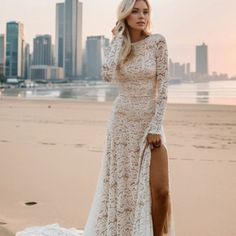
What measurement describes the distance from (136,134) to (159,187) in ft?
1.19

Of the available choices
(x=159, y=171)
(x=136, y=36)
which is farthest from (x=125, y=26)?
(x=159, y=171)

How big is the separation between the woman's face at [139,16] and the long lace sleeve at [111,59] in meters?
0.12

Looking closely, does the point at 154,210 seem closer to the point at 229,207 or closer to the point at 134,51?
the point at 134,51

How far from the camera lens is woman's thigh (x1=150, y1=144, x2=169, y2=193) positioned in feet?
7.92

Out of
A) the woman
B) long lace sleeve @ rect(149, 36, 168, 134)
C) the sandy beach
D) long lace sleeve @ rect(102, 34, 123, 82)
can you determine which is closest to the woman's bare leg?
the woman

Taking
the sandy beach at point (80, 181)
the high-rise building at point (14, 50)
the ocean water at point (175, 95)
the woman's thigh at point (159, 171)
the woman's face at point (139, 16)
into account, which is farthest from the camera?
the high-rise building at point (14, 50)

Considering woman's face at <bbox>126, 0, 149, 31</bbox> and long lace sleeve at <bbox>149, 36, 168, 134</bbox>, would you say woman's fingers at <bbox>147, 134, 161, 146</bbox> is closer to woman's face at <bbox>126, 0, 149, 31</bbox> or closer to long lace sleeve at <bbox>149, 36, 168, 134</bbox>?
long lace sleeve at <bbox>149, 36, 168, 134</bbox>

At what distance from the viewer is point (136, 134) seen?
2551 mm

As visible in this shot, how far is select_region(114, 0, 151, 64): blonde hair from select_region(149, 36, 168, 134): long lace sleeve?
0.16 meters

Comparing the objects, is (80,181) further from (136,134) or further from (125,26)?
(125,26)

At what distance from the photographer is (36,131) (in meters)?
10.9

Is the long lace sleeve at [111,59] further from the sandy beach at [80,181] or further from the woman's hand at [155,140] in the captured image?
the sandy beach at [80,181]

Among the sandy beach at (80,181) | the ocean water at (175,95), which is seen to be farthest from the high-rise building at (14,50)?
the sandy beach at (80,181)

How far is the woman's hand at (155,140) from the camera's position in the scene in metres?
2.45
